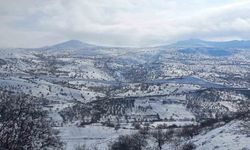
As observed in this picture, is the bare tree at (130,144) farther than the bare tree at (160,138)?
No

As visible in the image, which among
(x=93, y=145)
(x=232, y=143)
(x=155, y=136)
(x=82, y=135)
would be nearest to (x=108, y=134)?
(x=82, y=135)

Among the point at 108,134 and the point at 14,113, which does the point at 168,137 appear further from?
the point at 14,113

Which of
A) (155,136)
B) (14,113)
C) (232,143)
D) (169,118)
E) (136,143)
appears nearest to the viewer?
(14,113)

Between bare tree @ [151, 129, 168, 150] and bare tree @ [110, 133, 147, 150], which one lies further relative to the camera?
bare tree @ [151, 129, 168, 150]

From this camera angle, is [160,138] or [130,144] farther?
[160,138]

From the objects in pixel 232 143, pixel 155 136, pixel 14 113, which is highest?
pixel 14 113

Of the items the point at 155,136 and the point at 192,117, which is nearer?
the point at 155,136

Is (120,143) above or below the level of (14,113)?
below

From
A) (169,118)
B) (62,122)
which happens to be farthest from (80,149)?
(169,118)

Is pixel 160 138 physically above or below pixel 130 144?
above

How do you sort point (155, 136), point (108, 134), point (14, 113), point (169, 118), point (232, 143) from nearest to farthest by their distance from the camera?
point (14, 113), point (232, 143), point (155, 136), point (108, 134), point (169, 118)
